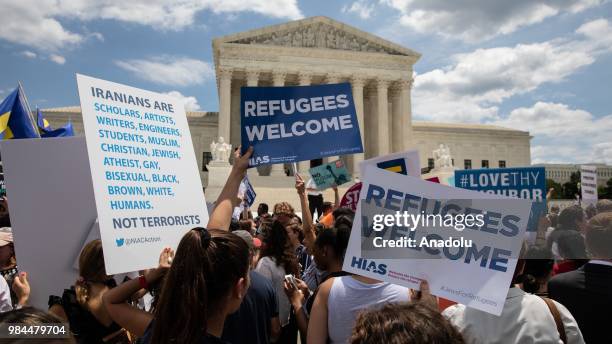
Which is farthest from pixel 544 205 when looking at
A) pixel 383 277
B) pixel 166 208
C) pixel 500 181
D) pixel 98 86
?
pixel 98 86

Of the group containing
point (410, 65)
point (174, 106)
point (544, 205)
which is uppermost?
point (410, 65)

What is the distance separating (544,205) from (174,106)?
7184 millimetres

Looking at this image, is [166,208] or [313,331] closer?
[313,331]

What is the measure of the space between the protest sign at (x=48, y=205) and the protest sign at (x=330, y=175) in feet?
24.2

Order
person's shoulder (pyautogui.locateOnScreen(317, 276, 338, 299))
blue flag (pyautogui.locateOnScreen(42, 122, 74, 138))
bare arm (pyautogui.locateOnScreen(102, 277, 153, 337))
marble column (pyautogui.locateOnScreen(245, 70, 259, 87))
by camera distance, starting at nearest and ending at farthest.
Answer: bare arm (pyautogui.locateOnScreen(102, 277, 153, 337))
person's shoulder (pyautogui.locateOnScreen(317, 276, 338, 299))
blue flag (pyautogui.locateOnScreen(42, 122, 74, 138))
marble column (pyautogui.locateOnScreen(245, 70, 259, 87))

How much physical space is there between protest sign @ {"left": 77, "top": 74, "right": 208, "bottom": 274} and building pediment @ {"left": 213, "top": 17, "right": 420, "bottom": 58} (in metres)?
42.4

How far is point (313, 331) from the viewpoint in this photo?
3.15m

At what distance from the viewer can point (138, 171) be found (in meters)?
3.53

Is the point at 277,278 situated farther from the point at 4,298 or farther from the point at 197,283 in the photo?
the point at 197,283

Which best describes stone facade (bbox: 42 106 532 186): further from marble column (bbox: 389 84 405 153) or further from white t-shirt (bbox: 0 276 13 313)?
white t-shirt (bbox: 0 276 13 313)

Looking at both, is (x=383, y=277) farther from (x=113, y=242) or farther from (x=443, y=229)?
(x=113, y=242)

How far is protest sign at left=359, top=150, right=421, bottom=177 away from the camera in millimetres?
5570

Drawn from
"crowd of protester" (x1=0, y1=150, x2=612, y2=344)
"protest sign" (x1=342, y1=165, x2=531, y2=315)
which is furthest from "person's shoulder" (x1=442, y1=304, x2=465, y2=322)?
"protest sign" (x1=342, y1=165, x2=531, y2=315)

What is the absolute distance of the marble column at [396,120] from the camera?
4706 cm
